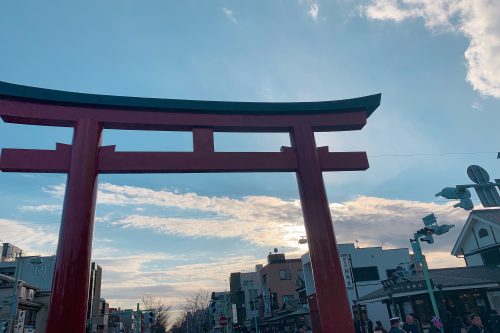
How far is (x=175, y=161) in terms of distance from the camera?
28.3 ft

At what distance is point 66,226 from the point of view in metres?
7.26

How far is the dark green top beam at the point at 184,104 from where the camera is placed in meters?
8.20

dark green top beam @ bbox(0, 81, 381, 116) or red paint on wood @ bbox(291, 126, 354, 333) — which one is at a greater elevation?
dark green top beam @ bbox(0, 81, 381, 116)

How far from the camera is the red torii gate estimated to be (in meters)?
7.20

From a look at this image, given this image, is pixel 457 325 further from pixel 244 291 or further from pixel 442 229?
pixel 244 291

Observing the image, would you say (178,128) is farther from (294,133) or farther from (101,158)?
(294,133)

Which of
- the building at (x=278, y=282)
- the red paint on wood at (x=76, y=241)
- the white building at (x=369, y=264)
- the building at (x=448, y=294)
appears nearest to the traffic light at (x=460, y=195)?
the red paint on wood at (x=76, y=241)

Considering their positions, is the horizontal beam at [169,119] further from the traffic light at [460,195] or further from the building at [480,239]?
the building at [480,239]

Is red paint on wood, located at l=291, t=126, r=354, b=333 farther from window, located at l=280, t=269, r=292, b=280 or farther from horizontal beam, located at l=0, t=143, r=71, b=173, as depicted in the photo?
window, located at l=280, t=269, r=292, b=280

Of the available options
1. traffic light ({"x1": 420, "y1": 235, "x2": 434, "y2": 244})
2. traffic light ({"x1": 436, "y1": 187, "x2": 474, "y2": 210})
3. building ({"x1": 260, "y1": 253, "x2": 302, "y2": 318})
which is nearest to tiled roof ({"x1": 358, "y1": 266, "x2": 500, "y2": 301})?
traffic light ({"x1": 420, "y1": 235, "x2": 434, "y2": 244})

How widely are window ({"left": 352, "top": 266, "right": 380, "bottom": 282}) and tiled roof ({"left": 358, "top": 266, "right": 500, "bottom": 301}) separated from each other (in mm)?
14726

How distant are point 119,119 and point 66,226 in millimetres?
2745

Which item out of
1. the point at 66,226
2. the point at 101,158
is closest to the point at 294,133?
the point at 101,158

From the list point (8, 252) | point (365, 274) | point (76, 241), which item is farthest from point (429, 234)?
point (8, 252)
